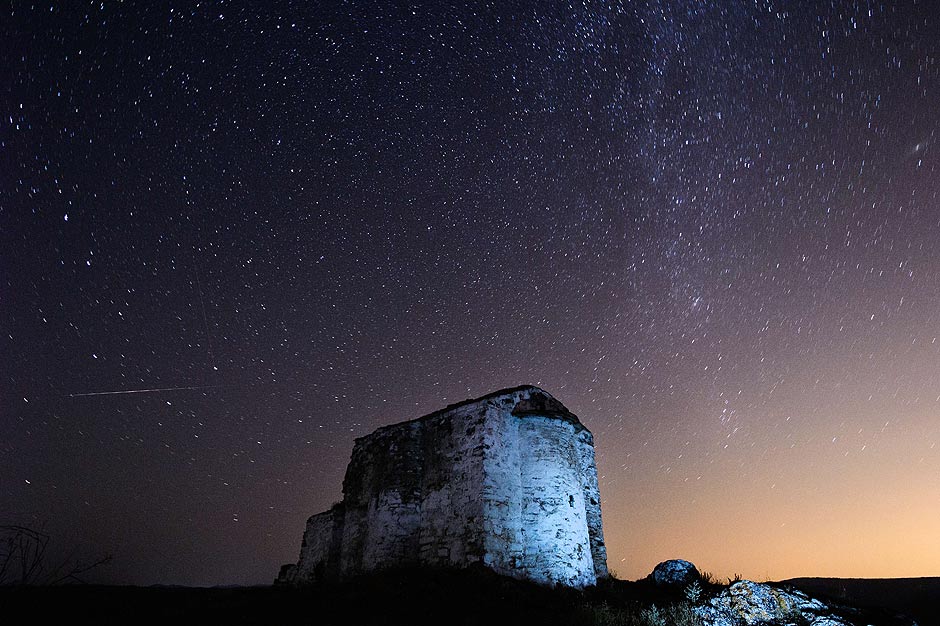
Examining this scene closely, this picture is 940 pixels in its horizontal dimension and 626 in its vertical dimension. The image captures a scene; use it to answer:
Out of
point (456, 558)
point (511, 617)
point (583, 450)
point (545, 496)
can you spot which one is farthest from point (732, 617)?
point (583, 450)

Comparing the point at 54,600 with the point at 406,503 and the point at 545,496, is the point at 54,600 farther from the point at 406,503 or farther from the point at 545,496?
the point at 545,496

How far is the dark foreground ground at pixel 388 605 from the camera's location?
11.2 meters

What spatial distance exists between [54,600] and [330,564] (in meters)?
9.58

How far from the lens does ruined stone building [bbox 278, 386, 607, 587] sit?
15.4 m

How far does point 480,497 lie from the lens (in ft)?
51.9

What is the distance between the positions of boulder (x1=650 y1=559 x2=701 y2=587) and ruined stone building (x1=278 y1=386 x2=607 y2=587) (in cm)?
223

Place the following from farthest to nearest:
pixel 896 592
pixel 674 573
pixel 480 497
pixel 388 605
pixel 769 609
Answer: pixel 896 592 → pixel 674 573 → pixel 480 497 → pixel 388 605 → pixel 769 609

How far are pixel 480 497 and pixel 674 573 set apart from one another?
23.0ft

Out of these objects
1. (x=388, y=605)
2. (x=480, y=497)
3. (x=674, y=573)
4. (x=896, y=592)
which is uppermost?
(x=480, y=497)

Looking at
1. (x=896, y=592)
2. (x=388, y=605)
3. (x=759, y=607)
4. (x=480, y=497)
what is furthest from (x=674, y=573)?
(x=896, y=592)

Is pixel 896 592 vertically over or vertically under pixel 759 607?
over

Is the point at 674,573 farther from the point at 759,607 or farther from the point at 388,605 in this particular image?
the point at 388,605

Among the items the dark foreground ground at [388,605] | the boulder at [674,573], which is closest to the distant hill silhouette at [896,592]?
the boulder at [674,573]

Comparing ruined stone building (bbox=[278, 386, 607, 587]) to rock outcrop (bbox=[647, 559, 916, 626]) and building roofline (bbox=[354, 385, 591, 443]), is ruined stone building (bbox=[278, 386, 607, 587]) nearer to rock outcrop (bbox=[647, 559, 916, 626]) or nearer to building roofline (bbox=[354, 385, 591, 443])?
building roofline (bbox=[354, 385, 591, 443])
